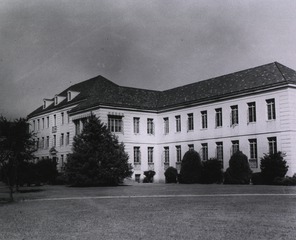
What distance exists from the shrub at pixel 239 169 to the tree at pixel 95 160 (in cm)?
811

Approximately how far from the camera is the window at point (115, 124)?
4212 cm

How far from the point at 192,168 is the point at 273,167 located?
8.11 m

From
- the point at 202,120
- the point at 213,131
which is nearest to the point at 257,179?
the point at 213,131

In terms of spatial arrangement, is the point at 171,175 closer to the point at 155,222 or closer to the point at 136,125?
the point at 136,125

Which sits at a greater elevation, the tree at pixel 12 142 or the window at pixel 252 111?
the window at pixel 252 111

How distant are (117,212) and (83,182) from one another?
19365mm

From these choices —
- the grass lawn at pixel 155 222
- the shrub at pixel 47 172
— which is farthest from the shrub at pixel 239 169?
the grass lawn at pixel 155 222

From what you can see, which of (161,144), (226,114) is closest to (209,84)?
(226,114)

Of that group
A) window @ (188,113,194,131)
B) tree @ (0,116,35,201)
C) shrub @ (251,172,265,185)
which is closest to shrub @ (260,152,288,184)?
shrub @ (251,172,265,185)

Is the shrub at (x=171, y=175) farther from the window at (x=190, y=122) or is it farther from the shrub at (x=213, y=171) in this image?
the window at (x=190, y=122)

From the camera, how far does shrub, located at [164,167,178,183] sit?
131ft

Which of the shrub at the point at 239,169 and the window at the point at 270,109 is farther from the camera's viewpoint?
the window at the point at 270,109

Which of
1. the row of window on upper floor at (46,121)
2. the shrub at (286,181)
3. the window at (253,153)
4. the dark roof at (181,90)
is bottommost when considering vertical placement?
the shrub at (286,181)

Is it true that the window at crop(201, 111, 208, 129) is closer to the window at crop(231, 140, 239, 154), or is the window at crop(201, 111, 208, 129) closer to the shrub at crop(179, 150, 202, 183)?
the shrub at crop(179, 150, 202, 183)
